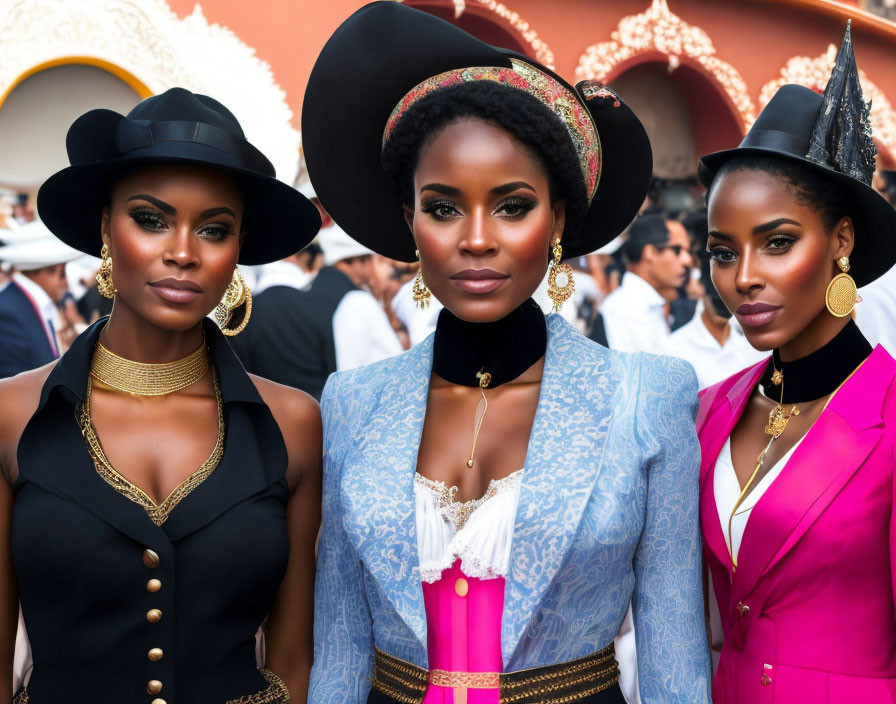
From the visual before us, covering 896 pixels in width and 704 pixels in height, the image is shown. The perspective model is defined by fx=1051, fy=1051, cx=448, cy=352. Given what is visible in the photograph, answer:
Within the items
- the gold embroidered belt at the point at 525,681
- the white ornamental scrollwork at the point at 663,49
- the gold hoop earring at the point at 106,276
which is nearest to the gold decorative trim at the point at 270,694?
the gold embroidered belt at the point at 525,681

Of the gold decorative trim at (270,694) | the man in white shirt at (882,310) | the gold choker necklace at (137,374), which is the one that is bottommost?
the gold decorative trim at (270,694)

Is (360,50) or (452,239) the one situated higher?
(360,50)

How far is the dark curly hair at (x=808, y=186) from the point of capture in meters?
2.68

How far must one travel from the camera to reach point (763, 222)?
8.79 feet

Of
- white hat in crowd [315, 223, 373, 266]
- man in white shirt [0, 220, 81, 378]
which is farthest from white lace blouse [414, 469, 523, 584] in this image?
white hat in crowd [315, 223, 373, 266]

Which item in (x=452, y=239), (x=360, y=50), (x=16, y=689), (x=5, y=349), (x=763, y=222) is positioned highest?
(x=5, y=349)

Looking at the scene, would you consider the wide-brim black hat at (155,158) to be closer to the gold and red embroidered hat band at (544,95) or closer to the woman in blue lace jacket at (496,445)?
the woman in blue lace jacket at (496,445)

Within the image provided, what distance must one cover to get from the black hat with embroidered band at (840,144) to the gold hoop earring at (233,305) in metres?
1.30

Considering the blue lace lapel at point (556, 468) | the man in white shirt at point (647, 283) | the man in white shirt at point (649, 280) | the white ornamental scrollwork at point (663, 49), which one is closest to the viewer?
the blue lace lapel at point (556, 468)

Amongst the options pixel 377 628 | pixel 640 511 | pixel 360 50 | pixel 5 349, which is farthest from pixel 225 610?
pixel 5 349

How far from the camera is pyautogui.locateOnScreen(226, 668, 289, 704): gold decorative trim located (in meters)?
2.48

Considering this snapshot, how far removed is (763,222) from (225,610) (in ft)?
5.39

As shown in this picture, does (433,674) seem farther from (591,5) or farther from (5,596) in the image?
(591,5)

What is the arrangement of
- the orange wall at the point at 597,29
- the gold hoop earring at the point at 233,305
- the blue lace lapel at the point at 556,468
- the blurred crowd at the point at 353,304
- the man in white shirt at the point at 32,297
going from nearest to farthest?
the blue lace lapel at the point at 556,468
the gold hoop earring at the point at 233,305
the blurred crowd at the point at 353,304
the man in white shirt at the point at 32,297
the orange wall at the point at 597,29
